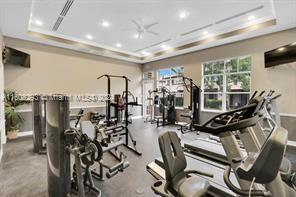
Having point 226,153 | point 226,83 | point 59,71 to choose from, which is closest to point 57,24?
point 59,71

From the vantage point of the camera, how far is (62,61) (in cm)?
654

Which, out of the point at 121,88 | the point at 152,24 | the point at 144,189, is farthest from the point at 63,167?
the point at 121,88

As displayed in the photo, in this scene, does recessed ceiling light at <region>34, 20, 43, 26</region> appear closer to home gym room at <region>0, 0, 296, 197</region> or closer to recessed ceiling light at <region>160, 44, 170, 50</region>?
home gym room at <region>0, 0, 296, 197</region>

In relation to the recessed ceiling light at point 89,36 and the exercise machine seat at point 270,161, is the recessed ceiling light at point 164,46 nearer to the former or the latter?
the recessed ceiling light at point 89,36

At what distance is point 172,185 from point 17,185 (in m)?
2.60

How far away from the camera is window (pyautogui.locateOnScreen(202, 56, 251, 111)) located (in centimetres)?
577

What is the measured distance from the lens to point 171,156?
166cm

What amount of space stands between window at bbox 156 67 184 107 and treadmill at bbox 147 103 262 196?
4631 mm

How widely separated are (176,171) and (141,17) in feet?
13.7

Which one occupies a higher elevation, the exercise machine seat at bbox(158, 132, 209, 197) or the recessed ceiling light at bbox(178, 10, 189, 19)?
the recessed ceiling light at bbox(178, 10, 189, 19)

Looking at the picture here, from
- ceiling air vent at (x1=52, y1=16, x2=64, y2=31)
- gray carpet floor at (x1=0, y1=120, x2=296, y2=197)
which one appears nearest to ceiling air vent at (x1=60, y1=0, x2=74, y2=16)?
ceiling air vent at (x1=52, y1=16, x2=64, y2=31)

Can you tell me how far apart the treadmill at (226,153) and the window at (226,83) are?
369 centimetres

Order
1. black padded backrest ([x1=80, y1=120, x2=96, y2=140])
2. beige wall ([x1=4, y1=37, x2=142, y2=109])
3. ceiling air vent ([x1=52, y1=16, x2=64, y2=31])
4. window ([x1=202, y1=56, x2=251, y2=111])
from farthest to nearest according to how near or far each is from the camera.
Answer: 1. window ([x1=202, y1=56, x2=251, y2=111])
2. beige wall ([x1=4, y1=37, x2=142, y2=109])
3. ceiling air vent ([x1=52, y1=16, x2=64, y2=31])
4. black padded backrest ([x1=80, y1=120, x2=96, y2=140])

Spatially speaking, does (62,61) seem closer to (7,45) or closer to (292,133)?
(7,45)
